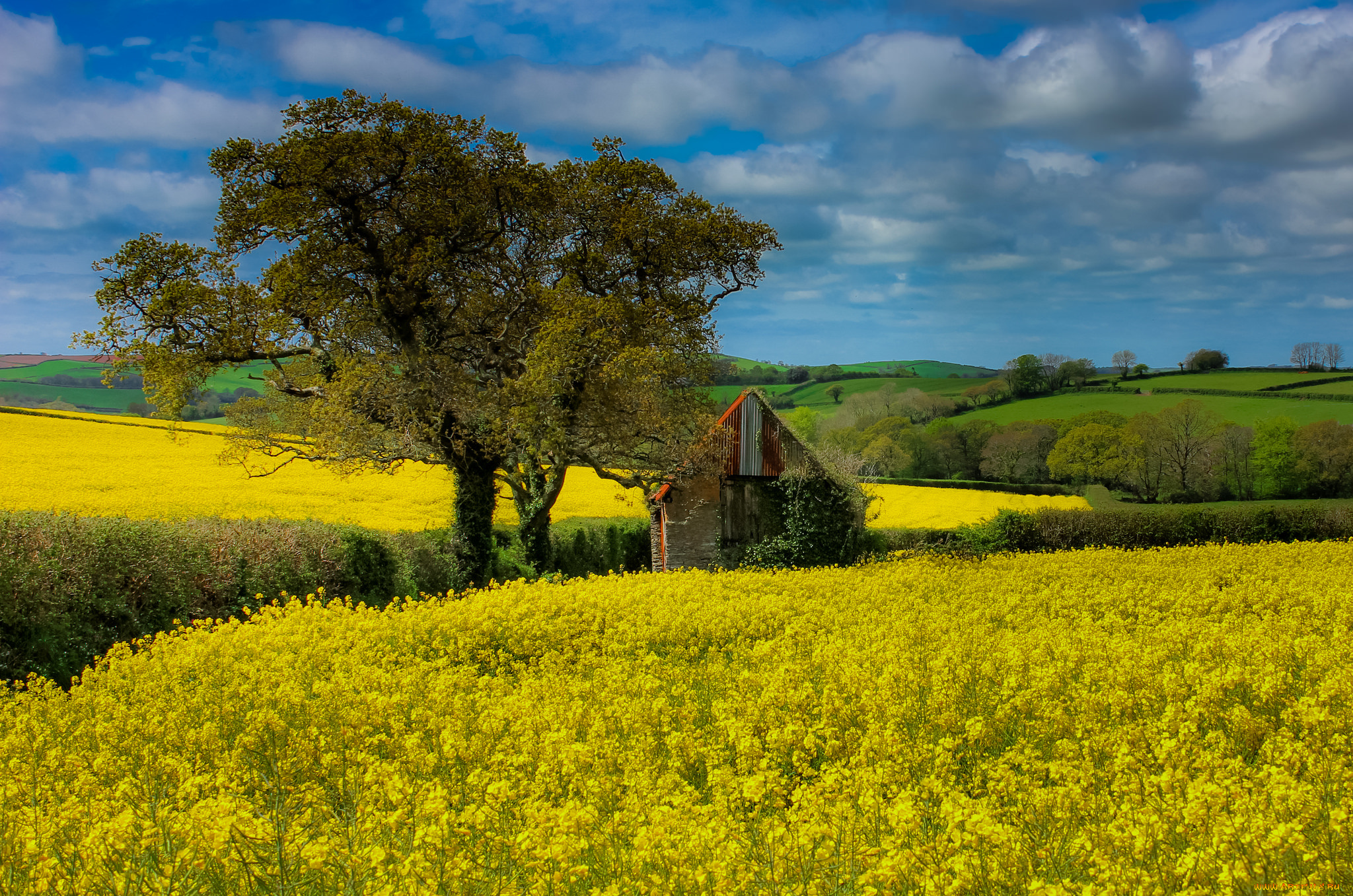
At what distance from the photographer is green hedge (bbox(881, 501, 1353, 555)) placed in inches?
925

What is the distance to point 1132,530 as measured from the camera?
24328mm

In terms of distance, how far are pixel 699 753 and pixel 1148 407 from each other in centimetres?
6538

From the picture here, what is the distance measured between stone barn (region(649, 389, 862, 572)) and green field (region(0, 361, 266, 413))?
126 ft

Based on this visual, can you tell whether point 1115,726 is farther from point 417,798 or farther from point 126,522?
point 126,522

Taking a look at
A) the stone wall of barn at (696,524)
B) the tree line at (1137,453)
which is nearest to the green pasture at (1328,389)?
the tree line at (1137,453)

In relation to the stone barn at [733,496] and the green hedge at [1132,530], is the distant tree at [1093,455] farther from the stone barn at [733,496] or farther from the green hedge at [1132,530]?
the stone barn at [733,496]

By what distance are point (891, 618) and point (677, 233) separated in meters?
13.2

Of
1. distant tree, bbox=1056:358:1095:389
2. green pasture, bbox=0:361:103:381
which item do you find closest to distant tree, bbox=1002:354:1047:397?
distant tree, bbox=1056:358:1095:389

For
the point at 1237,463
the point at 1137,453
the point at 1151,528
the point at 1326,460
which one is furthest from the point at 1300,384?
the point at 1151,528

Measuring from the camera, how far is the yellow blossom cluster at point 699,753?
3977 mm

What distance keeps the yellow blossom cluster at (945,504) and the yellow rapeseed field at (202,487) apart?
0.13 meters

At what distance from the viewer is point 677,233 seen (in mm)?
21359

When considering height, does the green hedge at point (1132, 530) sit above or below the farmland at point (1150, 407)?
below

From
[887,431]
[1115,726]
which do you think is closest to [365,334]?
[1115,726]
